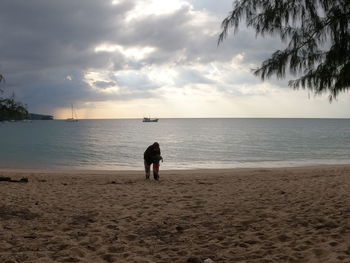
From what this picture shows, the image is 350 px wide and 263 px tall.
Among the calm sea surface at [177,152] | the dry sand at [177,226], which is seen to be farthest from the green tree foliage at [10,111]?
the calm sea surface at [177,152]

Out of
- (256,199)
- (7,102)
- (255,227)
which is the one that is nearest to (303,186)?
(256,199)

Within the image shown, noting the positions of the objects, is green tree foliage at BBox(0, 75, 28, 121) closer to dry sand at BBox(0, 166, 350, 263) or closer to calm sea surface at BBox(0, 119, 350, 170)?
dry sand at BBox(0, 166, 350, 263)

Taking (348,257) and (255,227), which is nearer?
(348,257)

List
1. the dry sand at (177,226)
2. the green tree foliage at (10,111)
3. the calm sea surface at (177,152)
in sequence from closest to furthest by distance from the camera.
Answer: the dry sand at (177,226)
the green tree foliage at (10,111)
the calm sea surface at (177,152)

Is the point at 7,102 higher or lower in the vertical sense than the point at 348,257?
higher

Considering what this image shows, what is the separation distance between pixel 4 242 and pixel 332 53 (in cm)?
558

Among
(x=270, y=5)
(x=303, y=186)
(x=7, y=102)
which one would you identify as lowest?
(x=303, y=186)

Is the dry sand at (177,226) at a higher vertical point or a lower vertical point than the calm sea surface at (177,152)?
higher

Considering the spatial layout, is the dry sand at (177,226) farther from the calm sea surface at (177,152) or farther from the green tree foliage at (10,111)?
the calm sea surface at (177,152)

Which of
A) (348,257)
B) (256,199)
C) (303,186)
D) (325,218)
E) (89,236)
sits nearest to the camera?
(348,257)

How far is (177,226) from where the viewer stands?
20.3 feet

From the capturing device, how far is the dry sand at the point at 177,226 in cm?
458

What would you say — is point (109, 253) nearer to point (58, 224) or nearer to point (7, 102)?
point (58, 224)

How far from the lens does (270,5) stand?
4789 millimetres
